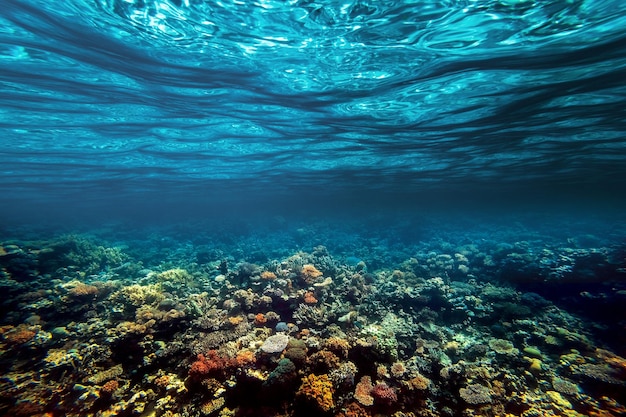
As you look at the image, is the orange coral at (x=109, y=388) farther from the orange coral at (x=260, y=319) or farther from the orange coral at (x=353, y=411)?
the orange coral at (x=353, y=411)

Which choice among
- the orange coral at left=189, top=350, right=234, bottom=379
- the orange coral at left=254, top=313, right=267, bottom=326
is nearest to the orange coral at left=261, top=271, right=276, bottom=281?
the orange coral at left=254, top=313, right=267, bottom=326

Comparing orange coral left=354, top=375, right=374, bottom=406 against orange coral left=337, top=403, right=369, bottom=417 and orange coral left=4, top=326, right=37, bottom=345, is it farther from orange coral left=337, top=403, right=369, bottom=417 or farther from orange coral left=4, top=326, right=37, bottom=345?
orange coral left=4, top=326, right=37, bottom=345

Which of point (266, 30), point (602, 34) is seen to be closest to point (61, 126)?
point (266, 30)

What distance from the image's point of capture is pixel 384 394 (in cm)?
556

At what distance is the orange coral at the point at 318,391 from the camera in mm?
5102

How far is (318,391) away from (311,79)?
983cm

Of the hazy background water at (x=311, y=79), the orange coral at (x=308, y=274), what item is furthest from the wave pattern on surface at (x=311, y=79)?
the orange coral at (x=308, y=274)

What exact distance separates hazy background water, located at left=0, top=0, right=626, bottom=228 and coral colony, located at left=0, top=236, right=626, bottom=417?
7.59 m

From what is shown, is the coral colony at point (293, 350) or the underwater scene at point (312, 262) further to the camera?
the underwater scene at point (312, 262)

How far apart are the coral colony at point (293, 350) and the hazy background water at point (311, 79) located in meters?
7.59

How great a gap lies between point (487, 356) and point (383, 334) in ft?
11.7

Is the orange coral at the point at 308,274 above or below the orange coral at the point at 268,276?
below

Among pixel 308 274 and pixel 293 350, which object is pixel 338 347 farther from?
pixel 308 274

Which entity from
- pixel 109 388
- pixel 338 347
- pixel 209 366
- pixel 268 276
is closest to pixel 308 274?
pixel 268 276
